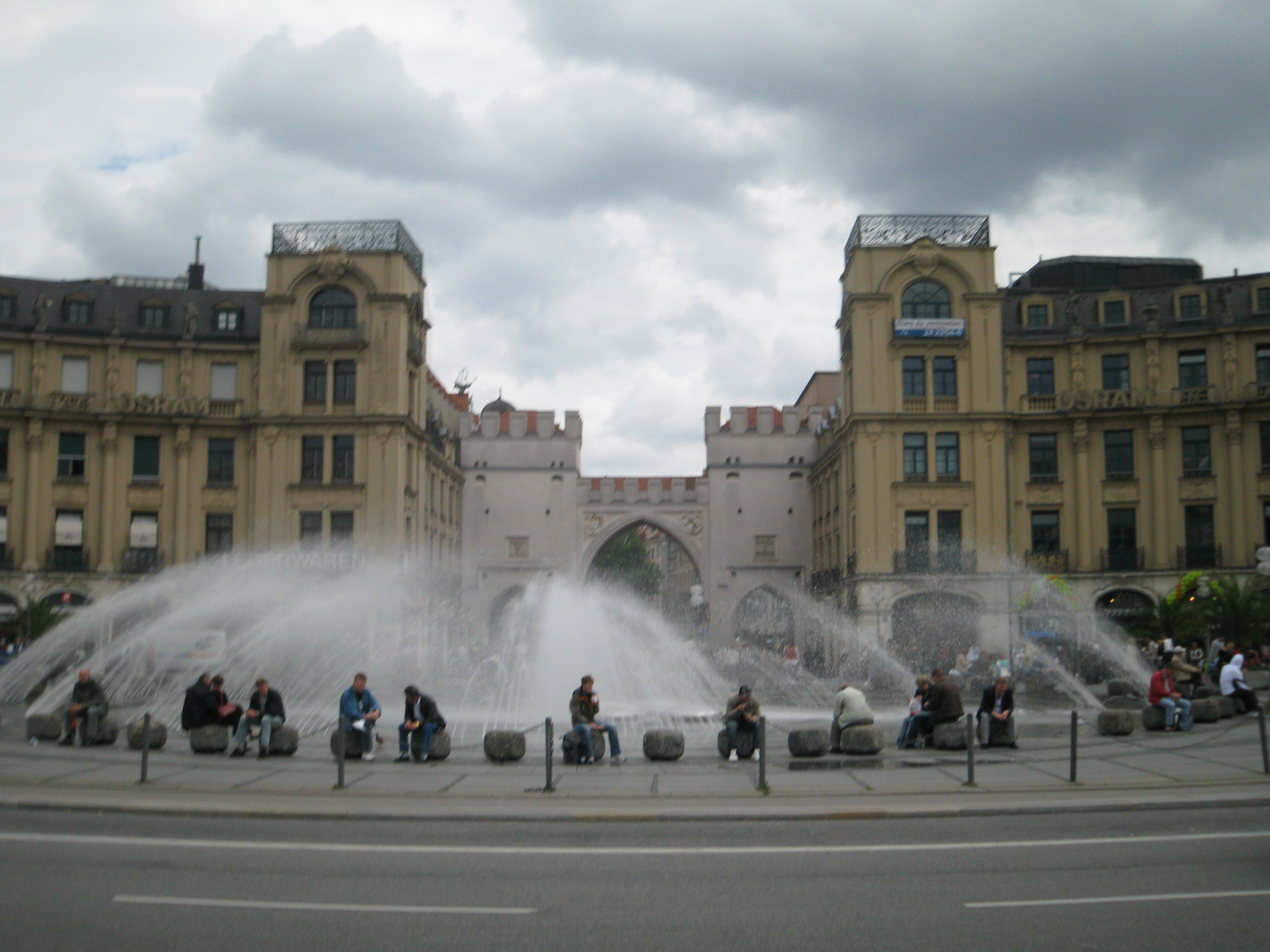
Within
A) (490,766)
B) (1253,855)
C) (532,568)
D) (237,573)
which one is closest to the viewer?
(1253,855)

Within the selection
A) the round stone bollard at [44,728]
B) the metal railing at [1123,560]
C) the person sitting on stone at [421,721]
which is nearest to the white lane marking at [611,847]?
the person sitting on stone at [421,721]

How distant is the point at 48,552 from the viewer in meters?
46.4

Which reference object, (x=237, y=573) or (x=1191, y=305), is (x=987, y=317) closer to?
(x=1191, y=305)

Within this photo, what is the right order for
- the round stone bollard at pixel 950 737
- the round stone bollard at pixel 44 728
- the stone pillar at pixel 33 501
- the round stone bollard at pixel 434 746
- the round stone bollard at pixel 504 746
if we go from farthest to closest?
the stone pillar at pixel 33 501 → the round stone bollard at pixel 44 728 → the round stone bollard at pixel 950 737 → the round stone bollard at pixel 434 746 → the round stone bollard at pixel 504 746

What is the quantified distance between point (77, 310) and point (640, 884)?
47.3 metres

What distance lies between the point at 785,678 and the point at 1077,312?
67.1 feet

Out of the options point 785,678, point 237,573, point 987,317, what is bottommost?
point 785,678

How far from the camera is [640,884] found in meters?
9.86

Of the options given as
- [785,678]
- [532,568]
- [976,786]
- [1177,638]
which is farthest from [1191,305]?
[976,786]

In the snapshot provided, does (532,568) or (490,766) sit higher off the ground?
(532,568)

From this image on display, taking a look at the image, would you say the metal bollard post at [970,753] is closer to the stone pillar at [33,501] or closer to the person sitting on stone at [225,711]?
the person sitting on stone at [225,711]

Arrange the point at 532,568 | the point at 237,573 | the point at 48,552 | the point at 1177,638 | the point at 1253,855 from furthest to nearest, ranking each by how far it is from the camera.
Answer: the point at 532,568 → the point at 48,552 → the point at 237,573 → the point at 1177,638 → the point at 1253,855

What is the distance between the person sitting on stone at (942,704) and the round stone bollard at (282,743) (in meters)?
11.1

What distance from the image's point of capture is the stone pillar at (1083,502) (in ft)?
154
